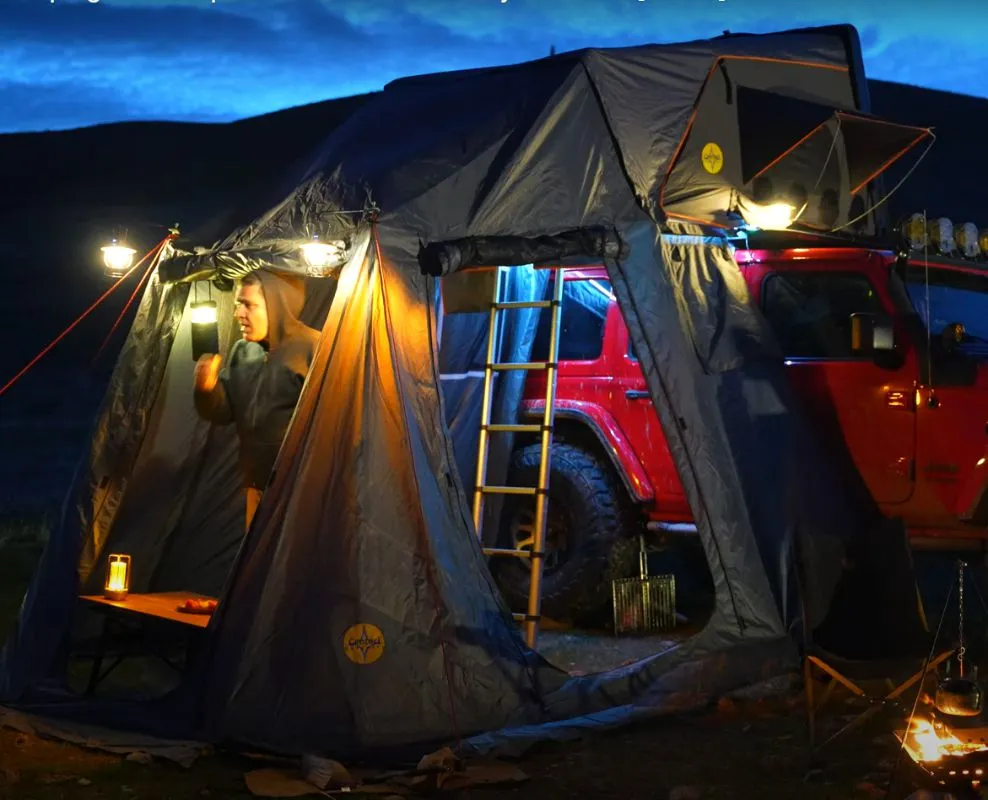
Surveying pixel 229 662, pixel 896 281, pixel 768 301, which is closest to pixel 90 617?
pixel 229 662

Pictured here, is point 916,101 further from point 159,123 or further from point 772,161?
point 772,161

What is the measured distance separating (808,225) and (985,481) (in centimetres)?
187

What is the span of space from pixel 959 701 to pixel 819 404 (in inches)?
159

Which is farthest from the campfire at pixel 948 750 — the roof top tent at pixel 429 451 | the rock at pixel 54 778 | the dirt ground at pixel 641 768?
the rock at pixel 54 778

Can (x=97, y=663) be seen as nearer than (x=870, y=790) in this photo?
No

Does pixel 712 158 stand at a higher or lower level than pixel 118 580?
higher

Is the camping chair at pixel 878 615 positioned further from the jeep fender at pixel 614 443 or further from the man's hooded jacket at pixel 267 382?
the man's hooded jacket at pixel 267 382

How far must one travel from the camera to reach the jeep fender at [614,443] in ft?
32.2

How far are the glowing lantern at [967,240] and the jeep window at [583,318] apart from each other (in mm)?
2323

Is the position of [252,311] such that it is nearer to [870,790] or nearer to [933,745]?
[870,790]

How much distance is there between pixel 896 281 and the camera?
8.95 meters

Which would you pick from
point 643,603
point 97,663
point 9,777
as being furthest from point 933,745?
point 643,603

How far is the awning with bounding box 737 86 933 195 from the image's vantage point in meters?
8.49

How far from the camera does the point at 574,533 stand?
10.1m
